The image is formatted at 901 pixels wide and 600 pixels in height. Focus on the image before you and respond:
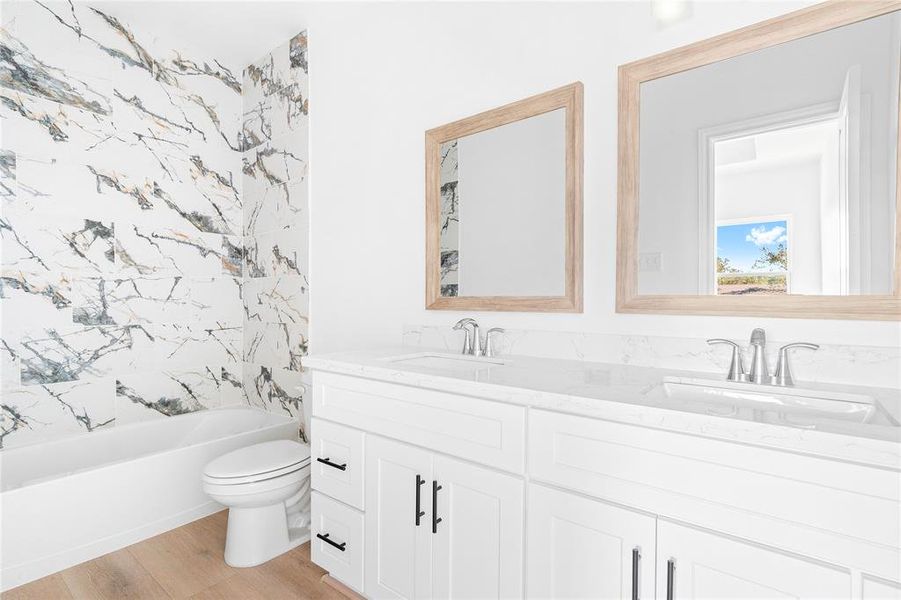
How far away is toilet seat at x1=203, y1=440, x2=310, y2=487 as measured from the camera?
187 cm

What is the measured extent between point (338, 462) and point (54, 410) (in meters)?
1.76

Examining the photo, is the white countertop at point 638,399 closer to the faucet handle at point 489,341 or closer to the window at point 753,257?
the faucet handle at point 489,341

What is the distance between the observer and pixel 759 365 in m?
1.27

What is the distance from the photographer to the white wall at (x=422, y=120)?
152 centimetres

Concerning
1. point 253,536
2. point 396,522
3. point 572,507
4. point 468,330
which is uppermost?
point 468,330

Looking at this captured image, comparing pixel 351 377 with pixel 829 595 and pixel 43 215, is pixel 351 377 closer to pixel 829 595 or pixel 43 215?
pixel 829 595

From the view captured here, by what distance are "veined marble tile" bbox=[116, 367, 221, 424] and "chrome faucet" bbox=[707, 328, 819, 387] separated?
2868 millimetres

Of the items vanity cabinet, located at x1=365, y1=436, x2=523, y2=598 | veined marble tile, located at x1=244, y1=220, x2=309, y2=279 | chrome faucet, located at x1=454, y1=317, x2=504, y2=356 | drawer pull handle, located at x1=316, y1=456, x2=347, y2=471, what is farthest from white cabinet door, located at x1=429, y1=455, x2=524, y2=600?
veined marble tile, located at x1=244, y1=220, x2=309, y2=279

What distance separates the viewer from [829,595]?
833 mm

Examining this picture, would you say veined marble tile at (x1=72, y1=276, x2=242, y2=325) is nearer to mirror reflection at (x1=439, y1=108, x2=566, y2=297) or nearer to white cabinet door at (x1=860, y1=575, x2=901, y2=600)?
mirror reflection at (x1=439, y1=108, x2=566, y2=297)

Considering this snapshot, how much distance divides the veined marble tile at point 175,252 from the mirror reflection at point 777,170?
8.65 feet

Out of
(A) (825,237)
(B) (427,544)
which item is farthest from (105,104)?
(A) (825,237)

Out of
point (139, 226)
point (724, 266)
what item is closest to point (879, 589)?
point (724, 266)

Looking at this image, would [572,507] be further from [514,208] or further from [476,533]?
[514,208]
